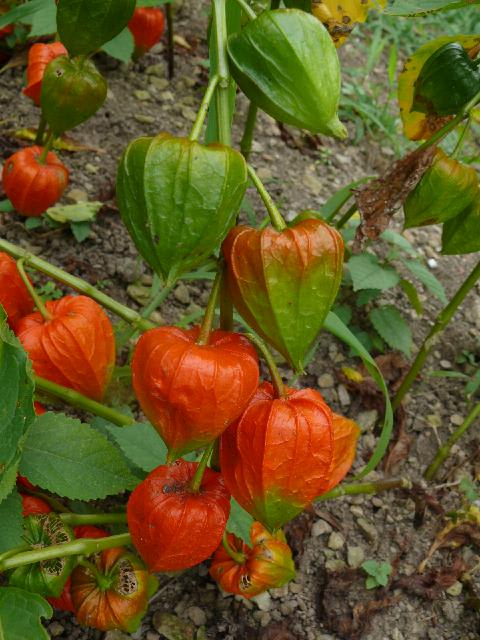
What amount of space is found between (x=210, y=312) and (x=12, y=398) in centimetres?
30

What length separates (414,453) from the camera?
1.69 metres

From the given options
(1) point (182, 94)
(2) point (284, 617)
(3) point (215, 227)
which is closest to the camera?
(3) point (215, 227)

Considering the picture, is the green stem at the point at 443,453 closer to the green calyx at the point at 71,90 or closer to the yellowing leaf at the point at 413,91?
the yellowing leaf at the point at 413,91

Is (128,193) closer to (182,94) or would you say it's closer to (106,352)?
(106,352)

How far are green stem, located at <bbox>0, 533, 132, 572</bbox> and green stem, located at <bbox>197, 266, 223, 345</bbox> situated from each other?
41cm

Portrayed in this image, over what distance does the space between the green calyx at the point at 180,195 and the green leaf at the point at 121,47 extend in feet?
4.36

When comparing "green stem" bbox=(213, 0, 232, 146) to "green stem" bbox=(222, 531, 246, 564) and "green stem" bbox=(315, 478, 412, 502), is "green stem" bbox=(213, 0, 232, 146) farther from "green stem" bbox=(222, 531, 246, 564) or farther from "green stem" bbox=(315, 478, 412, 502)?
"green stem" bbox=(315, 478, 412, 502)

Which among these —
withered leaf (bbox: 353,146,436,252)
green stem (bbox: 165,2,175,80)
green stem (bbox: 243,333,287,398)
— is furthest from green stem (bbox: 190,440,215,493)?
green stem (bbox: 165,2,175,80)

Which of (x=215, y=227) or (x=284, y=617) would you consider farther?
(x=284, y=617)

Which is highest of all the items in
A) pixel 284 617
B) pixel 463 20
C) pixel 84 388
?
pixel 463 20

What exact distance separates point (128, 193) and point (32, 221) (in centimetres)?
118

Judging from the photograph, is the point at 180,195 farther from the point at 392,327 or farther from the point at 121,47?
the point at 121,47

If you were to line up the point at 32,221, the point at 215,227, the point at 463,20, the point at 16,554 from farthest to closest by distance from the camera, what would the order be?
the point at 463,20
the point at 32,221
the point at 16,554
the point at 215,227

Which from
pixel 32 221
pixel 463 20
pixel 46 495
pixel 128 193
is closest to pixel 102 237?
pixel 32 221
